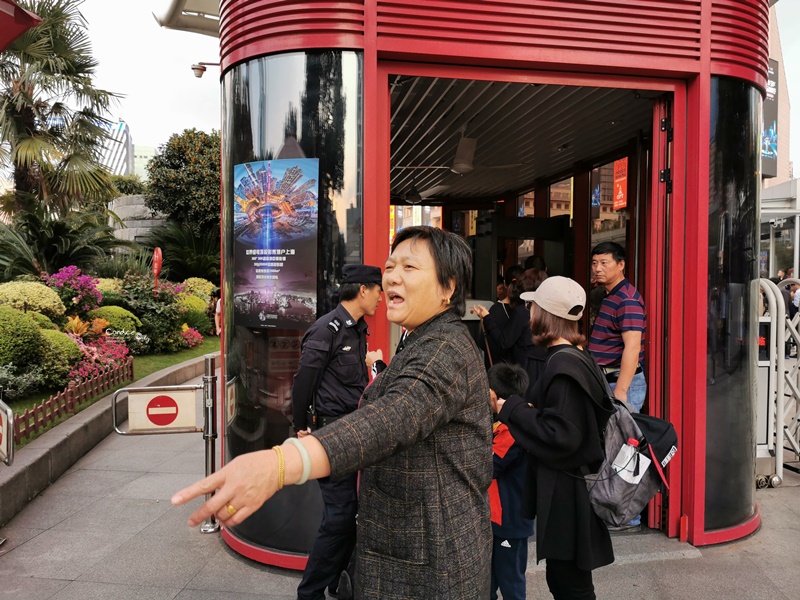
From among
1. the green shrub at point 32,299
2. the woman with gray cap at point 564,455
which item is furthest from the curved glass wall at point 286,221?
the green shrub at point 32,299

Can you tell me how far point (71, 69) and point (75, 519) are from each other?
10.5 metres

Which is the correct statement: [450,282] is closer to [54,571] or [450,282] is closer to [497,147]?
[54,571]

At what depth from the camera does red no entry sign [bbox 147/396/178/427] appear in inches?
175

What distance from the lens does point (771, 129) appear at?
14.8 meters

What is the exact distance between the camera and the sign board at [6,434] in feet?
12.7

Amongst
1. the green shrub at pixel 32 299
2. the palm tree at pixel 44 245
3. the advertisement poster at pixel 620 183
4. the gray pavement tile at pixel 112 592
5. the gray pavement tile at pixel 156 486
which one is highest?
the advertisement poster at pixel 620 183

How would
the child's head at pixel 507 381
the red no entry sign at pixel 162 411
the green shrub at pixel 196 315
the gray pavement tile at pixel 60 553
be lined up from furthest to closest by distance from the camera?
the green shrub at pixel 196 315, the red no entry sign at pixel 162 411, the gray pavement tile at pixel 60 553, the child's head at pixel 507 381

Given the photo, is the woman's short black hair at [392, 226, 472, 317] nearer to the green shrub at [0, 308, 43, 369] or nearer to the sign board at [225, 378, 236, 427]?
the sign board at [225, 378, 236, 427]

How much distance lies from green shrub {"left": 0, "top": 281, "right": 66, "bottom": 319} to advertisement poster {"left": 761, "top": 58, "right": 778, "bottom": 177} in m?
13.5

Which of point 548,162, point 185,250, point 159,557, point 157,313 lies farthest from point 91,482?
point 185,250

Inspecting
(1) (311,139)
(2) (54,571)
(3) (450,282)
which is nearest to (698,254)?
(1) (311,139)

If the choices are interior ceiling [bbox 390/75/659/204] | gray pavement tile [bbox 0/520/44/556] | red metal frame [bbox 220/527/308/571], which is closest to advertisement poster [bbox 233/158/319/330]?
interior ceiling [bbox 390/75/659/204]

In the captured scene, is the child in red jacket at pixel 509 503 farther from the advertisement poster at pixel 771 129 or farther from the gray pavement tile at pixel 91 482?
the advertisement poster at pixel 771 129

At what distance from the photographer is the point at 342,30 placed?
382cm
